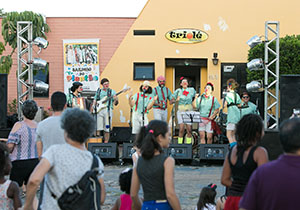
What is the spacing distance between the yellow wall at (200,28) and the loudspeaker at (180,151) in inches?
182

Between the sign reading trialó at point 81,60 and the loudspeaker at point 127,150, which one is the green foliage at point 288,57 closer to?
the loudspeaker at point 127,150

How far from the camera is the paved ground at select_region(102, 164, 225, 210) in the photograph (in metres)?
7.54

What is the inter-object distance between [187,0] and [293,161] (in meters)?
13.4

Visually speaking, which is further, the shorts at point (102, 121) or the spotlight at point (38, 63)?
the shorts at point (102, 121)

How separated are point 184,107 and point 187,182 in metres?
4.20

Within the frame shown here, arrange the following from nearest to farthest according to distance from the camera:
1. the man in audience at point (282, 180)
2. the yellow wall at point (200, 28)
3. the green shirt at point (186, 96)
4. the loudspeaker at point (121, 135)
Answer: the man in audience at point (282, 180), the green shirt at point (186, 96), the loudspeaker at point (121, 135), the yellow wall at point (200, 28)

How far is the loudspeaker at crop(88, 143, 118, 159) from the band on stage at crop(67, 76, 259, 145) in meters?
0.86

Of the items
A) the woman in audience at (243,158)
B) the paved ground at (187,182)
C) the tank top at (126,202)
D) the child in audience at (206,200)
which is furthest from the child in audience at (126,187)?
the paved ground at (187,182)

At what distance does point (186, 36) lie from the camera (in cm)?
1554

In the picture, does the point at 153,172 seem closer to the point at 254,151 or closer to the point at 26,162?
the point at 254,151

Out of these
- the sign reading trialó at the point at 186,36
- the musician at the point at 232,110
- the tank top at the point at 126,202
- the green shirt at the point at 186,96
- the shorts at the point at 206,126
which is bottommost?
the tank top at the point at 126,202

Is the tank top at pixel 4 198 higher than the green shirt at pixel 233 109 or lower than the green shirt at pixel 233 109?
lower

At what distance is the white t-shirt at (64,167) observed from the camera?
337 centimetres

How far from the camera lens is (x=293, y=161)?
2.74m
